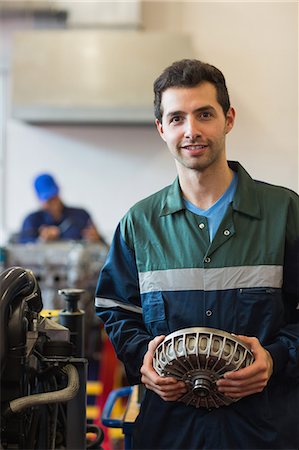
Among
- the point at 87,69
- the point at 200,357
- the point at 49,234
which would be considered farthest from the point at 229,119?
the point at 87,69

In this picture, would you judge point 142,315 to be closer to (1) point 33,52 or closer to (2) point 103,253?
(2) point 103,253

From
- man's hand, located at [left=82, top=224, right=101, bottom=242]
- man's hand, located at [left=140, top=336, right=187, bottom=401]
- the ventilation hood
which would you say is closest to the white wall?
the ventilation hood

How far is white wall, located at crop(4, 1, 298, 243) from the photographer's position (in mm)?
3797

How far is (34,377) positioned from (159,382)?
231 millimetres

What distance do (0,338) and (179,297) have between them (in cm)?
40

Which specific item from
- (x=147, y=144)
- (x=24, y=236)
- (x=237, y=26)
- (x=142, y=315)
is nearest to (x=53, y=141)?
(x=147, y=144)

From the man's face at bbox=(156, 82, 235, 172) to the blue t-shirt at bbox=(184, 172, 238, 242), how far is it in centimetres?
9

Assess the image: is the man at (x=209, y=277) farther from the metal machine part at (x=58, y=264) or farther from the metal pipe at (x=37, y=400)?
the metal machine part at (x=58, y=264)

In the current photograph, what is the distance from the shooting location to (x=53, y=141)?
4.03 meters

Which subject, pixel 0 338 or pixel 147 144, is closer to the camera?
pixel 0 338

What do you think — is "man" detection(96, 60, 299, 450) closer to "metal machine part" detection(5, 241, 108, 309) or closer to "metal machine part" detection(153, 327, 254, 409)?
"metal machine part" detection(153, 327, 254, 409)

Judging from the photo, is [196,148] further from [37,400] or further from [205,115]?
[37,400]

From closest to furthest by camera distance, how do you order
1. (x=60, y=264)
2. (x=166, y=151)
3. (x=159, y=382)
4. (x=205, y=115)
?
1. (x=159, y=382)
2. (x=205, y=115)
3. (x=60, y=264)
4. (x=166, y=151)

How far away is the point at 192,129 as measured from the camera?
3.61ft
